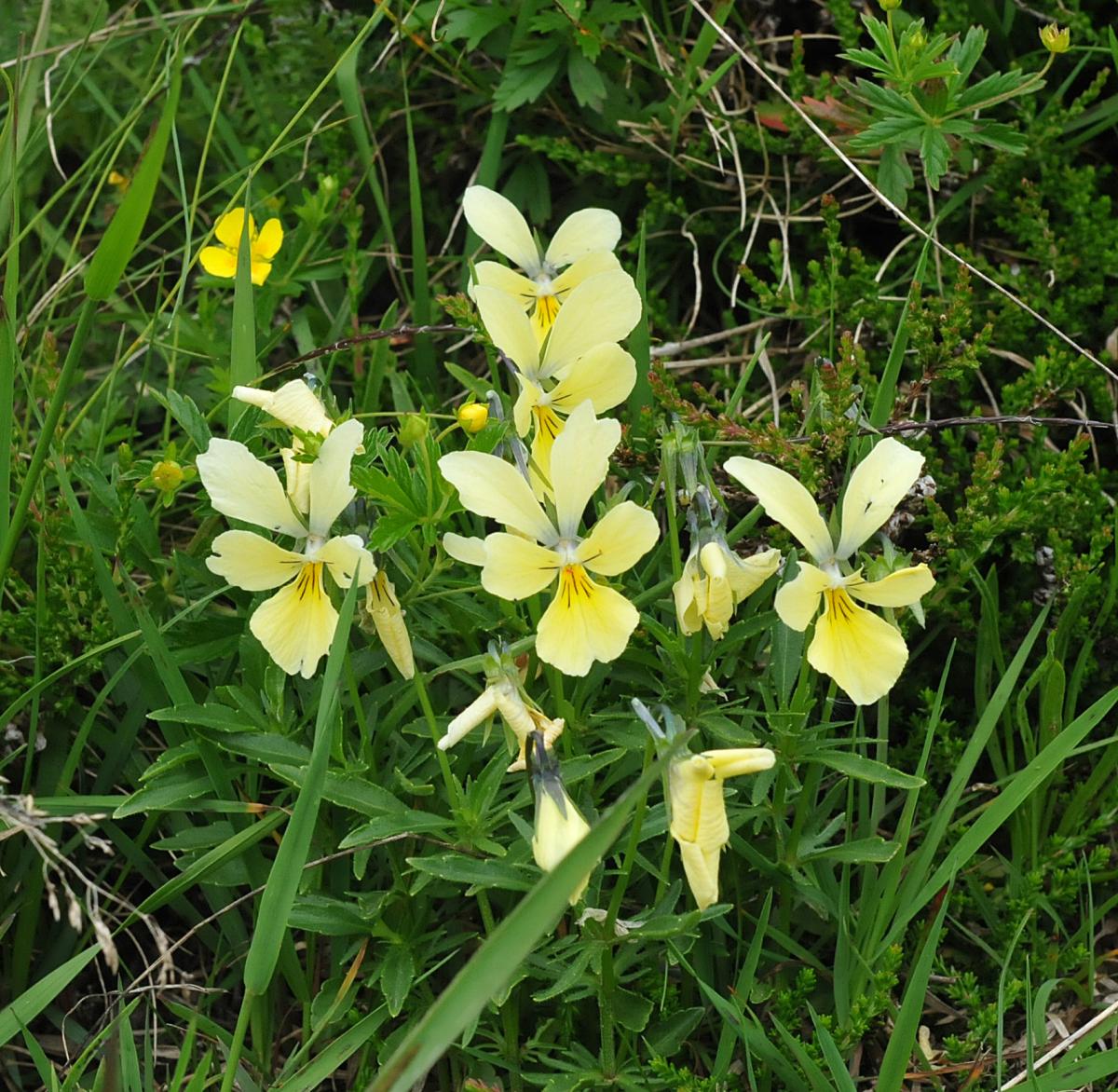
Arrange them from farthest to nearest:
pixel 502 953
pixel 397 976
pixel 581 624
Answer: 1. pixel 397 976
2. pixel 581 624
3. pixel 502 953

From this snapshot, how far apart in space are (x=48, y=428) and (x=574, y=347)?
55 cm

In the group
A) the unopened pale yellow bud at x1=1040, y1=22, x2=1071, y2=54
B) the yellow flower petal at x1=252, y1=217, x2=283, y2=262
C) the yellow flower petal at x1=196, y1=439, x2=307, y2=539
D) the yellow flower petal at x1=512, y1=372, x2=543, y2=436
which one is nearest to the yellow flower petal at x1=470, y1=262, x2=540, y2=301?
the yellow flower petal at x1=512, y1=372, x2=543, y2=436

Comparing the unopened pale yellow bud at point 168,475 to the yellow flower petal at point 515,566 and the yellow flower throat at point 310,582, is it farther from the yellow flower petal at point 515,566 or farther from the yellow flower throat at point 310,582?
the yellow flower petal at point 515,566

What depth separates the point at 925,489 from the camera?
69.7 inches

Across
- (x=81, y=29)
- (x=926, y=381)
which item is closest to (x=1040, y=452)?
(x=926, y=381)

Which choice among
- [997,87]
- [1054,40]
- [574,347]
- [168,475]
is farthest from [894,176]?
[168,475]

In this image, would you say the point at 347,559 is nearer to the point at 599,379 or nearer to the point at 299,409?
the point at 299,409

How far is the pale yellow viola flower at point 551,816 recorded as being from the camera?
4.09 feet

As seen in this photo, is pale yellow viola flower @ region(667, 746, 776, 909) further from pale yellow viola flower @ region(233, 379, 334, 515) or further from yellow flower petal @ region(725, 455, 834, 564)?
pale yellow viola flower @ region(233, 379, 334, 515)

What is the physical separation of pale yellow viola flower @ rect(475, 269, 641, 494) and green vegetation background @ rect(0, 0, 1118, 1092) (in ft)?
0.25

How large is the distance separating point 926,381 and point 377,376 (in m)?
0.80

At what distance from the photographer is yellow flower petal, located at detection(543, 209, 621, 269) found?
1.62m

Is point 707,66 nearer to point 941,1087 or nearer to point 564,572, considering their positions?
point 564,572

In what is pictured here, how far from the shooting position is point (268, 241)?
215 cm
